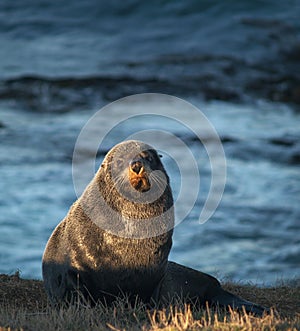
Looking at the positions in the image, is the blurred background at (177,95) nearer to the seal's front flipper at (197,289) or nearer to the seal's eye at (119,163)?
the seal's front flipper at (197,289)

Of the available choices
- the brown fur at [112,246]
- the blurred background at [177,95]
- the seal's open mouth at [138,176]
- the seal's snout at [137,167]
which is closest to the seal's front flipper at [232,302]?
the brown fur at [112,246]

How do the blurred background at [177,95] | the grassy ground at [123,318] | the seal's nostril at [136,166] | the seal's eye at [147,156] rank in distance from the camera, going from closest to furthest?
the grassy ground at [123,318]
the seal's nostril at [136,166]
the seal's eye at [147,156]
the blurred background at [177,95]

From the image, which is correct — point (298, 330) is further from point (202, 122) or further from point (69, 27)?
point (69, 27)

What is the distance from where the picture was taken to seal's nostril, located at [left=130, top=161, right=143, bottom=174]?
28.3 feet

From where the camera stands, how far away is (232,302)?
9.62 meters

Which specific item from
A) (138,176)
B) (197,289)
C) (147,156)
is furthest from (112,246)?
(197,289)

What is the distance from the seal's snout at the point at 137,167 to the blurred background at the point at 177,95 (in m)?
8.15

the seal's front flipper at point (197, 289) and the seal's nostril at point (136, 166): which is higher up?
the seal's nostril at point (136, 166)

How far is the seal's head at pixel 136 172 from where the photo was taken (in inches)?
343

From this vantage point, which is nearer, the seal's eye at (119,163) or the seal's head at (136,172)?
the seal's head at (136,172)

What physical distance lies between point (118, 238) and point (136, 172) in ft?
1.98

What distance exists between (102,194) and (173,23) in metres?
25.0

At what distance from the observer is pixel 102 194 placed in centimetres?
896

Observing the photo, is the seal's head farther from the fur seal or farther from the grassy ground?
the grassy ground
